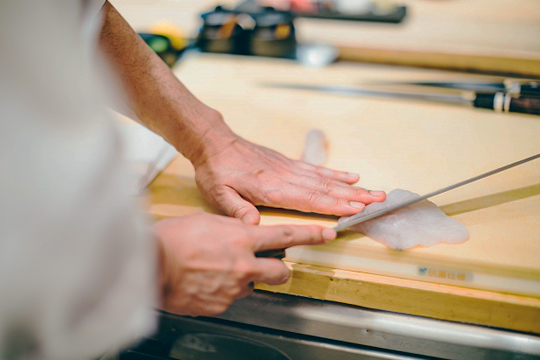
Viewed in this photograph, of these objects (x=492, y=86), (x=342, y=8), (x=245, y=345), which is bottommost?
(x=245, y=345)

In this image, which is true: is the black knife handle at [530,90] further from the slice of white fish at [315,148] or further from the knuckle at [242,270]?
the knuckle at [242,270]

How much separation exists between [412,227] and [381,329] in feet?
0.62

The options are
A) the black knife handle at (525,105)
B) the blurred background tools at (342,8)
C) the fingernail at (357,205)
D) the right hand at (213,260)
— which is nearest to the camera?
the right hand at (213,260)

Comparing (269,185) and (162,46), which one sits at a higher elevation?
(162,46)

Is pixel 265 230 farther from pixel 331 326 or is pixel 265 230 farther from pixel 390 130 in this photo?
pixel 390 130

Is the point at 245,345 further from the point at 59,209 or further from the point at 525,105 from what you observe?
the point at 525,105

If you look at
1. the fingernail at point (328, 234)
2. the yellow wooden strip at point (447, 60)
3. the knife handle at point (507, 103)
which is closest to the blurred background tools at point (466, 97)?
the knife handle at point (507, 103)

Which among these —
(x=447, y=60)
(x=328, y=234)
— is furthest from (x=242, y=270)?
(x=447, y=60)

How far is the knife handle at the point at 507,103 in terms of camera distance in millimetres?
979

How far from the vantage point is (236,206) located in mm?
718

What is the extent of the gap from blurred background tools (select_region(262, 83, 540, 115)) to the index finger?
25.3 inches

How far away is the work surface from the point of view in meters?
0.62

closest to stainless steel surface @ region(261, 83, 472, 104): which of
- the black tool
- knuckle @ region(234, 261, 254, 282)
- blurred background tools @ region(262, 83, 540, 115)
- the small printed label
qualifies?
blurred background tools @ region(262, 83, 540, 115)

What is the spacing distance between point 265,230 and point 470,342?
40 centimetres
